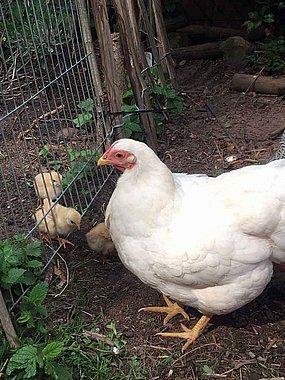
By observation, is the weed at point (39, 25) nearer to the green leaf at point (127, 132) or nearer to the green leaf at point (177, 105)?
the green leaf at point (127, 132)

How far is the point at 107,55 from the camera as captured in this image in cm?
386

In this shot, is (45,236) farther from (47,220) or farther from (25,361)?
(25,361)

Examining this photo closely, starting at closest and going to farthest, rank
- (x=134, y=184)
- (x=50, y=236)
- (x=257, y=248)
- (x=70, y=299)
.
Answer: (x=257, y=248) → (x=134, y=184) → (x=70, y=299) → (x=50, y=236)

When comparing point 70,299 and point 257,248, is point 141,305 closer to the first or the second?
point 70,299

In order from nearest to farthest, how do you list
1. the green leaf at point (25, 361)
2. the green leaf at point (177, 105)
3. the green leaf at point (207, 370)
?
the green leaf at point (25, 361)
the green leaf at point (207, 370)
the green leaf at point (177, 105)

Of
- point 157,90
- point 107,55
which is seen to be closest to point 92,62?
point 107,55

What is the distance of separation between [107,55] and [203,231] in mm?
1866

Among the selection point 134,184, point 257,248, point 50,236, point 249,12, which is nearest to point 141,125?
point 50,236

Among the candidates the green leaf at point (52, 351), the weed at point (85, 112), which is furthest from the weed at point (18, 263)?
the weed at point (85, 112)

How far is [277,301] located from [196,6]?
→ 5179mm

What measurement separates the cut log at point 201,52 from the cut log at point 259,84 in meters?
0.84

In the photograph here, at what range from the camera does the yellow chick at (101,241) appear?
3283 millimetres

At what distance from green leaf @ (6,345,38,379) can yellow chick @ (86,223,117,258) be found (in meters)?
0.94

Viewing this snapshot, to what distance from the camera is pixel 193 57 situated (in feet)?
21.8
